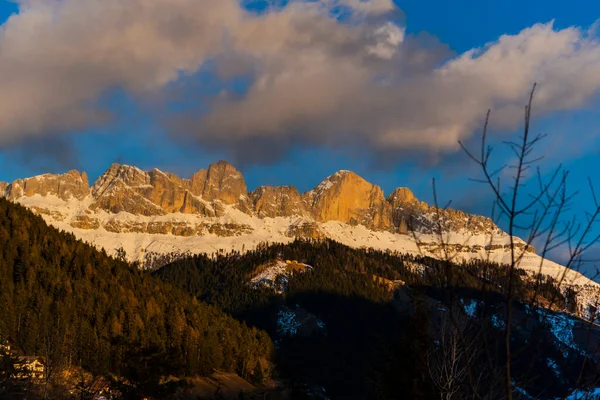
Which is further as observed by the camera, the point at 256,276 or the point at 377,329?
the point at 256,276

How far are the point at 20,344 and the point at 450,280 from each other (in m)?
63.6

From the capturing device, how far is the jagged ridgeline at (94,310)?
59125mm

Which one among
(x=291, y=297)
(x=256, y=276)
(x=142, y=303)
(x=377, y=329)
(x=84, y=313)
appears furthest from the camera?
(x=256, y=276)

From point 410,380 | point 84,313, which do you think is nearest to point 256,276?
point 84,313

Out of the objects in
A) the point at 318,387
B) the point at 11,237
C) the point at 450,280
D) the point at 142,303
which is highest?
the point at 11,237

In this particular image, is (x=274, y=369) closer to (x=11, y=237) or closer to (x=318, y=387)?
(x=318, y=387)

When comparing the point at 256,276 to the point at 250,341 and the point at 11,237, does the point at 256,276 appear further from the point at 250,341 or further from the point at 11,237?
the point at 11,237

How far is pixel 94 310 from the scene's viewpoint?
70.9 metres

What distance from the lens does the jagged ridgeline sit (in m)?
59.1

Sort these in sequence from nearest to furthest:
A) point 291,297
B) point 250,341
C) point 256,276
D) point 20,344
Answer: point 20,344 → point 250,341 → point 291,297 → point 256,276

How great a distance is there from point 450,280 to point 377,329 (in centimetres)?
14564

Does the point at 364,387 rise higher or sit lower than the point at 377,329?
lower

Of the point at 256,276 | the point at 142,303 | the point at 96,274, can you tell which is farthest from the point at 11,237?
the point at 256,276

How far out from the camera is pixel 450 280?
486 cm
